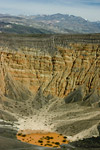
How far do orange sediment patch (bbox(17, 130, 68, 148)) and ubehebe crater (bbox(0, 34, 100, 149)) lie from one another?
1131cm

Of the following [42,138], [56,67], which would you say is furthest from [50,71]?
[42,138]

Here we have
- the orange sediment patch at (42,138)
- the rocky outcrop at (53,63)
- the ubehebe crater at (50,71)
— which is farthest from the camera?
the rocky outcrop at (53,63)

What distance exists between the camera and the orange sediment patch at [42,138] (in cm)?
4731

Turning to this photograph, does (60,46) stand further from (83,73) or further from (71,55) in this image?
(83,73)

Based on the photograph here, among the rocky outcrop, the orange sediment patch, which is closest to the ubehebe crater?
the rocky outcrop

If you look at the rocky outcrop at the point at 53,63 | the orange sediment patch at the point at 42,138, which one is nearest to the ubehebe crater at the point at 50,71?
the rocky outcrop at the point at 53,63

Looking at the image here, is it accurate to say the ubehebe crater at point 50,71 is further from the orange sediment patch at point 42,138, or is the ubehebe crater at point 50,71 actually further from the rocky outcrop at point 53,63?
the orange sediment patch at point 42,138

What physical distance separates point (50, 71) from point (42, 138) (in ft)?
78.6

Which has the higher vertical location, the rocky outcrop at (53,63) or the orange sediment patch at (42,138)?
the rocky outcrop at (53,63)

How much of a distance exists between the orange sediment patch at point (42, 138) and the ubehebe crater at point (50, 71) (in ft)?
37.1

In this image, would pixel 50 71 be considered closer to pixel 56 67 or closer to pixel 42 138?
pixel 56 67

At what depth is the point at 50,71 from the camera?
68.9 metres

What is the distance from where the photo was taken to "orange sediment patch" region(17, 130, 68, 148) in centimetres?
4731

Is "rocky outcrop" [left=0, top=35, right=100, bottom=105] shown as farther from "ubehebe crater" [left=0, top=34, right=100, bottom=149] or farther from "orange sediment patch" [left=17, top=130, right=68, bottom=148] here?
"orange sediment patch" [left=17, top=130, right=68, bottom=148]
